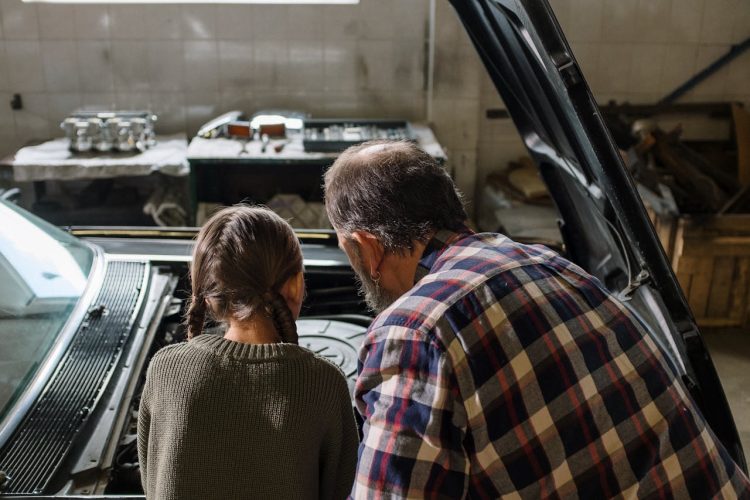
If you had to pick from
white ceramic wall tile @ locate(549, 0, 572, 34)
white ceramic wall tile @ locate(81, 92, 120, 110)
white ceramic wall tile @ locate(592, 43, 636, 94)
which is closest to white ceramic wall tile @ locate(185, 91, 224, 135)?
white ceramic wall tile @ locate(81, 92, 120, 110)

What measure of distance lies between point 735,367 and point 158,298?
136 inches

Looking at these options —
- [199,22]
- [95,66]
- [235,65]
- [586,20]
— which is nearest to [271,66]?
[235,65]

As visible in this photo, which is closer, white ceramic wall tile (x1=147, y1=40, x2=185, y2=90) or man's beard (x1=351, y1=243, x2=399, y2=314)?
man's beard (x1=351, y1=243, x2=399, y2=314)

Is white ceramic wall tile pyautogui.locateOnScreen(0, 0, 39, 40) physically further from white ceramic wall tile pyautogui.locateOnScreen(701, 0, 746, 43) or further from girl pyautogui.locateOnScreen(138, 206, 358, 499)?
white ceramic wall tile pyautogui.locateOnScreen(701, 0, 746, 43)

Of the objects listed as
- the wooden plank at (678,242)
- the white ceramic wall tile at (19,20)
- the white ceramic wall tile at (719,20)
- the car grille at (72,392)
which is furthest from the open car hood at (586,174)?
the white ceramic wall tile at (19,20)

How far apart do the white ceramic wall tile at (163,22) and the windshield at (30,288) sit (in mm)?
3406

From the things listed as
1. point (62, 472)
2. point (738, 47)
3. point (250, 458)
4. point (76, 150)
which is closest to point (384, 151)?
point (250, 458)

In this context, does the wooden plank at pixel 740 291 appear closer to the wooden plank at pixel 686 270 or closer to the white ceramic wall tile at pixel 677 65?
the wooden plank at pixel 686 270

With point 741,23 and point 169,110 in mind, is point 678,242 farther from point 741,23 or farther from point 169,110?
point 169,110

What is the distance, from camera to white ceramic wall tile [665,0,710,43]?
572cm

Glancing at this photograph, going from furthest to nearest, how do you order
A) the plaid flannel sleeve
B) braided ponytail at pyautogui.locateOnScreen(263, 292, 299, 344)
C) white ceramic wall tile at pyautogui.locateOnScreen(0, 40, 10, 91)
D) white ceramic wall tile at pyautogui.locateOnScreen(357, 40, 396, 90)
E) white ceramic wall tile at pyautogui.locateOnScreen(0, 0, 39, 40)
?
white ceramic wall tile at pyautogui.locateOnScreen(357, 40, 396, 90) < white ceramic wall tile at pyautogui.locateOnScreen(0, 40, 10, 91) < white ceramic wall tile at pyautogui.locateOnScreen(0, 0, 39, 40) < braided ponytail at pyautogui.locateOnScreen(263, 292, 299, 344) < the plaid flannel sleeve

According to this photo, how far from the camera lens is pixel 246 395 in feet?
5.01

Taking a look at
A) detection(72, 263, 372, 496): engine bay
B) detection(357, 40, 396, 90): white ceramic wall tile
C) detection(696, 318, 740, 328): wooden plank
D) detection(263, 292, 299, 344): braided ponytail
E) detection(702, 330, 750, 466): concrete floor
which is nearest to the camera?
detection(263, 292, 299, 344): braided ponytail

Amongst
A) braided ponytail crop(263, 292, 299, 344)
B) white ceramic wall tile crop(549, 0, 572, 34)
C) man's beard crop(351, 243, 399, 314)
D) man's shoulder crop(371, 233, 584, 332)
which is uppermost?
white ceramic wall tile crop(549, 0, 572, 34)
